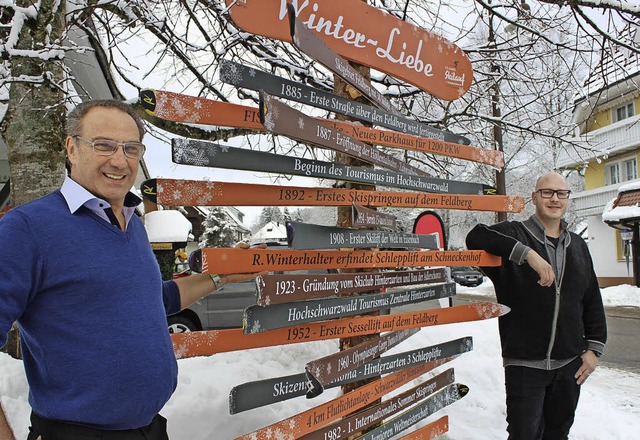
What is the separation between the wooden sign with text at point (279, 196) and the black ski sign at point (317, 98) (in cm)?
43

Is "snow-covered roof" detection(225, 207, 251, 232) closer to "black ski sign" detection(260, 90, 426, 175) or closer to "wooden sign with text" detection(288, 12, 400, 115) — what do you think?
"wooden sign with text" detection(288, 12, 400, 115)

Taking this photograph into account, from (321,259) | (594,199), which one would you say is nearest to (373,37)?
(321,259)

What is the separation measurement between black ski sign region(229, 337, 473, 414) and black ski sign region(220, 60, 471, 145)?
4.40ft

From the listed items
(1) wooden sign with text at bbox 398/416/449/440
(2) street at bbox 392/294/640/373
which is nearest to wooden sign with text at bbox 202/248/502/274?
(1) wooden sign with text at bbox 398/416/449/440

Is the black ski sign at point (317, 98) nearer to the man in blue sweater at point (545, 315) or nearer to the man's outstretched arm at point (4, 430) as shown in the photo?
the man in blue sweater at point (545, 315)

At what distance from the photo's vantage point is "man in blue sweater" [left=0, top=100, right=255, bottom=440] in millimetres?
1429

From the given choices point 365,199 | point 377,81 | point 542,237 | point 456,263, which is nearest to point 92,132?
point 365,199

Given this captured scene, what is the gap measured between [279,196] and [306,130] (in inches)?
14.0

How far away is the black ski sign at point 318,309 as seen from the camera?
2029mm

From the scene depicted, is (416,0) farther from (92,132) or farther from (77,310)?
(77,310)

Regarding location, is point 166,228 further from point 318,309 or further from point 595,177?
point 595,177

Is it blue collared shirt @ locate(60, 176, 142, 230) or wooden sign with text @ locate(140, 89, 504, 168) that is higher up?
wooden sign with text @ locate(140, 89, 504, 168)

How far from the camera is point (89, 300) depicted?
1494mm

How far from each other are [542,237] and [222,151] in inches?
85.7
